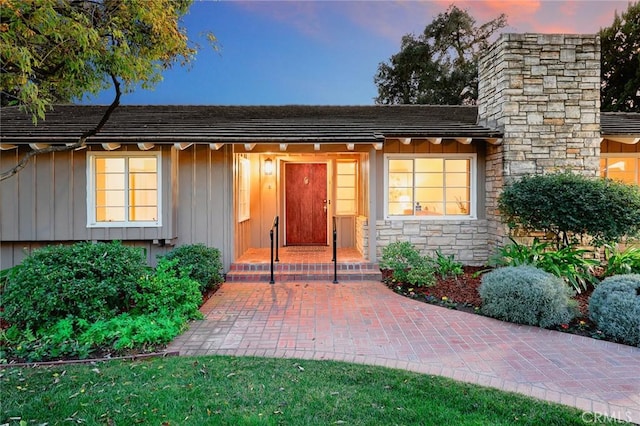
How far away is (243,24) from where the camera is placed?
15219mm

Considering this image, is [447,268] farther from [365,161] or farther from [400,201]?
[365,161]

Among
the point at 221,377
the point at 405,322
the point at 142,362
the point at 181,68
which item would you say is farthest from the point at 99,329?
the point at 181,68

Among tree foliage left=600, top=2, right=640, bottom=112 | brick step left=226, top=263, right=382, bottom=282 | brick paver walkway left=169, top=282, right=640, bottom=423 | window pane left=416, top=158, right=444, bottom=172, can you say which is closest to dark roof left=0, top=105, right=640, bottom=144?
window pane left=416, top=158, right=444, bottom=172

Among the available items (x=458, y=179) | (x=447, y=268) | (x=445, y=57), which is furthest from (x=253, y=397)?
(x=445, y=57)

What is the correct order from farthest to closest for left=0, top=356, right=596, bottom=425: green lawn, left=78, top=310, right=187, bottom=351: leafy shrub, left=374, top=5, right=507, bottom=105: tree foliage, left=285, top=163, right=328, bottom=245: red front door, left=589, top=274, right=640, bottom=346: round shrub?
1. left=374, top=5, right=507, bottom=105: tree foliage
2. left=285, top=163, right=328, bottom=245: red front door
3. left=589, top=274, right=640, bottom=346: round shrub
4. left=78, top=310, right=187, bottom=351: leafy shrub
5. left=0, top=356, right=596, bottom=425: green lawn

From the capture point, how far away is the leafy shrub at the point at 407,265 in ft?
22.1

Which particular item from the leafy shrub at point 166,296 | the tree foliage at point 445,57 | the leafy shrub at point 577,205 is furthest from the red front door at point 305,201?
the tree foliage at point 445,57

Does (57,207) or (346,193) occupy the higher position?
(346,193)

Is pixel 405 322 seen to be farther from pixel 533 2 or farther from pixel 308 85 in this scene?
pixel 308 85

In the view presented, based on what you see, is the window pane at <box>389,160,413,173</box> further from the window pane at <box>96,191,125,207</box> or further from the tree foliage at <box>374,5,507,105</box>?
the tree foliage at <box>374,5,507,105</box>

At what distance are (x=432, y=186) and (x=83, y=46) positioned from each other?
23.1ft

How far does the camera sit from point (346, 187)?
10.2m

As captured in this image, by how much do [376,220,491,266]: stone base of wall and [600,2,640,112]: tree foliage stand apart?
16032 millimetres

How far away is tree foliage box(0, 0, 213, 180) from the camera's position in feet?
14.2
